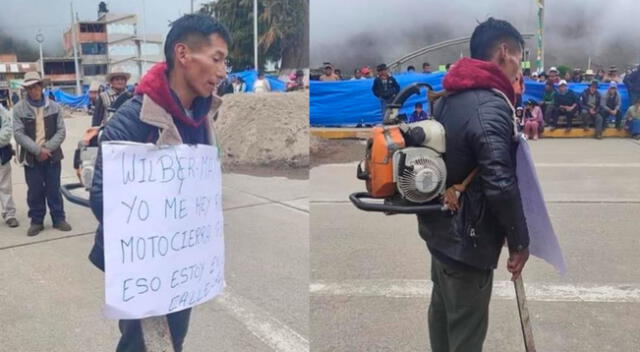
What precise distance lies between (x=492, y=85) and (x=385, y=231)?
11.0 feet

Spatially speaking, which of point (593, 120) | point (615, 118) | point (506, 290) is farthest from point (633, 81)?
point (506, 290)

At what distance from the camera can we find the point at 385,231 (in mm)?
5469

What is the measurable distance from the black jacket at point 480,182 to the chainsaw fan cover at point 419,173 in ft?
0.30

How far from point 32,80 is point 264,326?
170 centimetres

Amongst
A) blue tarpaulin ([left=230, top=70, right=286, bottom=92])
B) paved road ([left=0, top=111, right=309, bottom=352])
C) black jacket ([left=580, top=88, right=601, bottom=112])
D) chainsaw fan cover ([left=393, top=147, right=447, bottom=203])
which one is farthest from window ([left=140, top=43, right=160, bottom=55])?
black jacket ([left=580, top=88, right=601, bottom=112])

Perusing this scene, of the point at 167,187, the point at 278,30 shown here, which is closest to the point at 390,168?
the point at 278,30

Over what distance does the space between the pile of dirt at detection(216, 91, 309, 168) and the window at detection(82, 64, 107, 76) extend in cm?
42

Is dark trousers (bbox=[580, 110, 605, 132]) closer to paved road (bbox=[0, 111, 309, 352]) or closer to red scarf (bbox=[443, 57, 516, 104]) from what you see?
paved road (bbox=[0, 111, 309, 352])

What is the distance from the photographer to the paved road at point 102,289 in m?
2.98

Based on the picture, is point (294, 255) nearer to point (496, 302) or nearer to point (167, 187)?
point (496, 302)

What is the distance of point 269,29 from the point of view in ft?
5.73

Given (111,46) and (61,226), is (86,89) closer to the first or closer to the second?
(111,46)

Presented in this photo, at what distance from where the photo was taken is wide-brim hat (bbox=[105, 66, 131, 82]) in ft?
5.96

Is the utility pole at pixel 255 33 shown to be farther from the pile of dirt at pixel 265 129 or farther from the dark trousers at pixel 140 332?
the dark trousers at pixel 140 332
